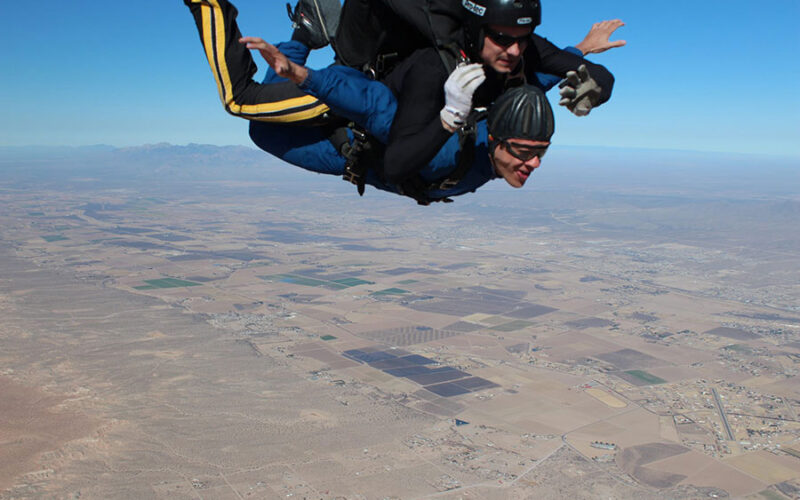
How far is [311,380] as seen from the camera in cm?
5200

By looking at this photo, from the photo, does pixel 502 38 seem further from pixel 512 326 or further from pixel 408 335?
pixel 512 326

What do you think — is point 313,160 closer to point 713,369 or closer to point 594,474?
point 594,474

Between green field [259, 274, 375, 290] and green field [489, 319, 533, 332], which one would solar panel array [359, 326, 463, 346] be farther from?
green field [259, 274, 375, 290]

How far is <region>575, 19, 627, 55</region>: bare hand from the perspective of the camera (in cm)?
562

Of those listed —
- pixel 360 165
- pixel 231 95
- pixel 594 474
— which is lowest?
pixel 594 474

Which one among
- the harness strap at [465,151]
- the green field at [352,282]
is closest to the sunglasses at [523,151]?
the harness strap at [465,151]

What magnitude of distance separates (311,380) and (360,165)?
48.9 m

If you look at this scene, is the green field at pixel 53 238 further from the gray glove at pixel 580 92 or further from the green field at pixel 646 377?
the gray glove at pixel 580 92

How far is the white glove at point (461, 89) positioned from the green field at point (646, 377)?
54.3 meters

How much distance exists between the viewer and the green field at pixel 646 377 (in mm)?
53438

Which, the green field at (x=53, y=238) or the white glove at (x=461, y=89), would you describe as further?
the green field at (x=53, y=238)

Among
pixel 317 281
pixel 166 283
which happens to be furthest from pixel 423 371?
pixel 166 283

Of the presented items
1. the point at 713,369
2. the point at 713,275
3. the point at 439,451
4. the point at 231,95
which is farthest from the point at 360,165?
the point at 713,275

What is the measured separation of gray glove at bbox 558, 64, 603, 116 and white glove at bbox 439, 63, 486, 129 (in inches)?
30.0
